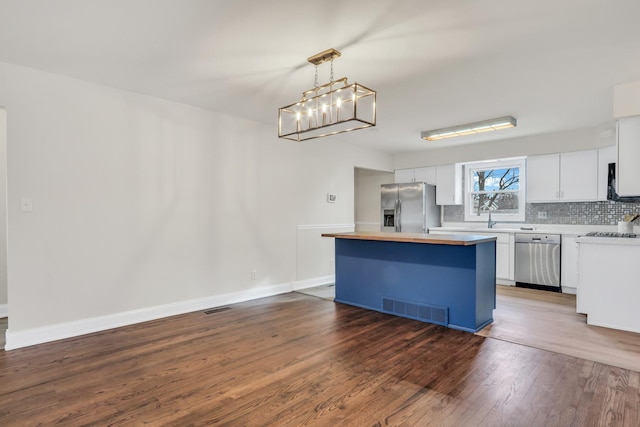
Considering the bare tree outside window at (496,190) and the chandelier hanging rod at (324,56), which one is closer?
the chandelier hanging rod at (324,56)

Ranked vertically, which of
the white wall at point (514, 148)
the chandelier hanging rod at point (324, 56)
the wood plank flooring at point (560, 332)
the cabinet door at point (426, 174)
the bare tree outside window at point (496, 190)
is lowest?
the wood plank flooring at point (560, 332)

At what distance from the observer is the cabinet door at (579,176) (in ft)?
16.6

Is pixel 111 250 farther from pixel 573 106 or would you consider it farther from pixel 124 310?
pixel 573 106

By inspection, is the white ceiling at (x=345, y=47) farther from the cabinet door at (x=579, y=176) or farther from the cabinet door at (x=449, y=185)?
the cabinet door at (x=449, y=185)

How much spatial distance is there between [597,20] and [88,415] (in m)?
3.99

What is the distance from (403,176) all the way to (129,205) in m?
5.20

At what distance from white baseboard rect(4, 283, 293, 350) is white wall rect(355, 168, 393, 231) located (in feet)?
11.9

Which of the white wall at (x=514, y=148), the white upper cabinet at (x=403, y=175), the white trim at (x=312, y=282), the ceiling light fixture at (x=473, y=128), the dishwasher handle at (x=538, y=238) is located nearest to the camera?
the ceiling light fixture at (x=473, y=128)

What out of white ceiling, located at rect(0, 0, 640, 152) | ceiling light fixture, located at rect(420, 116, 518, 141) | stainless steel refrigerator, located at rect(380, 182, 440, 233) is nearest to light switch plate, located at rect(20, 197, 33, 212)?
white ceiling, located at rect(0, 0, 640, 152)

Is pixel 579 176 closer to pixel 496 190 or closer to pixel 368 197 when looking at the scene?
pixel 496 190

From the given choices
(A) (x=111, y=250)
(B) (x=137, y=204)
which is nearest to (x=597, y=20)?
(B) (x=137, y=204)

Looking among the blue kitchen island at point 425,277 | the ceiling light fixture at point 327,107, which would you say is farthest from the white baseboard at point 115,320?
the ceiling light fixture at point 327,107

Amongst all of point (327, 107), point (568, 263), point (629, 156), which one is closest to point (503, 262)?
point (568, 263)

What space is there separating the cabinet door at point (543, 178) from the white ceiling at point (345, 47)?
1.58 metres
